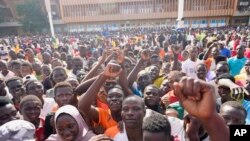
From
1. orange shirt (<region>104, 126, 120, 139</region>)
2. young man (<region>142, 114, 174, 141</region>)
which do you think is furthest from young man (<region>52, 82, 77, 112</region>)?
young man (<region>142, 114, 174, 141</region>)

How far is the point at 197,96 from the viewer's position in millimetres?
1505

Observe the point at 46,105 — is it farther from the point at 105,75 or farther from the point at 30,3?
the point at 30,3

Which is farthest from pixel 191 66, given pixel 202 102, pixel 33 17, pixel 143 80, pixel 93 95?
pixel 33 17

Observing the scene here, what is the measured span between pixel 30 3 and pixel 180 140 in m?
38.0

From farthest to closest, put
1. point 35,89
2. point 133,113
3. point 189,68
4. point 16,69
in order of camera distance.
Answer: point 189,68 < point 16,69 < point 35,89 < point 133,113

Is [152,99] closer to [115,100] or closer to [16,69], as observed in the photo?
[115,100]

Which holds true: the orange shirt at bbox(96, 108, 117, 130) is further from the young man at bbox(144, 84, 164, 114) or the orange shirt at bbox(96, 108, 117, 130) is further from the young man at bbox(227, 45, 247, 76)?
the young man at bbox(227, 45, 247, 76)

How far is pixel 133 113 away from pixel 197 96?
1.03 m

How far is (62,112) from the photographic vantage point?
230 centimetres

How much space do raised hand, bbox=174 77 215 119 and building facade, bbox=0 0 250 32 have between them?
33695mm

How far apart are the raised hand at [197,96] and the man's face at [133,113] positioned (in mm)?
938

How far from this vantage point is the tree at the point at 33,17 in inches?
1441

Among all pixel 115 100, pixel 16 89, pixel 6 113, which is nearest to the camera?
pixel 6 113

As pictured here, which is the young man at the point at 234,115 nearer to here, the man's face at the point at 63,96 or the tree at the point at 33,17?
the man's face at the point at 63,96
